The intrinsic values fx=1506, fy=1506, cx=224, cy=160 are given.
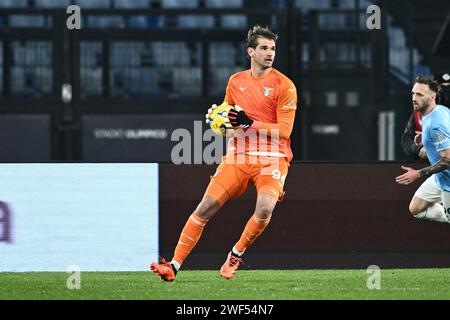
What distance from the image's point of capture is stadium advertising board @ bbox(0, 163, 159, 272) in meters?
14.0

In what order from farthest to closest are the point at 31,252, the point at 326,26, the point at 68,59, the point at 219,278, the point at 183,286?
the point at 326,26
the point at 68,59
the point at 31,252
the point at 219,278
the point at 183,286

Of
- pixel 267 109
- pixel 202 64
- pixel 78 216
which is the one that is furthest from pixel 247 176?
pixel 202 64

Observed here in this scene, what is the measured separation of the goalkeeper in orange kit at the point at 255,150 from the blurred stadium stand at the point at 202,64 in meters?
6.06

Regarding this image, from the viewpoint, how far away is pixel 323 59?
20.1m

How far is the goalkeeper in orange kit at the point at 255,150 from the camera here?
12375mm

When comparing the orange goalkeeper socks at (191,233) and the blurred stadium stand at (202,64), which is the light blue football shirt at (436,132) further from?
the blurred stadium stand at (202,64)

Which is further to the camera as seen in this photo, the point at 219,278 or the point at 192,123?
the point at 192,123

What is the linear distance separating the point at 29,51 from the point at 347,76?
4.21 metres

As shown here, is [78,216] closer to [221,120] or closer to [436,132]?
[221,120]

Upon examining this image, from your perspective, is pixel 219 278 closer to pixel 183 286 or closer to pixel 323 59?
pixel 183 286

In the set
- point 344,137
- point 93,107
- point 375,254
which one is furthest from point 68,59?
point 375,254

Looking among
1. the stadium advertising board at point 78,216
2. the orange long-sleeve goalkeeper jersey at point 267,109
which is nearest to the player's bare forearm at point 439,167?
the orange long-sleeve goalkeeper jersey at point 267,109

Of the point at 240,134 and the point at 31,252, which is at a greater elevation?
the point at 240,134

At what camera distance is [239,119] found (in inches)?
484
